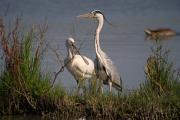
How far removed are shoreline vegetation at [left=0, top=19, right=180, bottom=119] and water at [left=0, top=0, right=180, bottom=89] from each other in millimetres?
521

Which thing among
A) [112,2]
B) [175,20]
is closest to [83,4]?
[112,2]

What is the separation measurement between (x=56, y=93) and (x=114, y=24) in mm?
19903

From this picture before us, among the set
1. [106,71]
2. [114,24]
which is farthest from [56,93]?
[114,24]

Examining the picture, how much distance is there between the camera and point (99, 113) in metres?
8.96

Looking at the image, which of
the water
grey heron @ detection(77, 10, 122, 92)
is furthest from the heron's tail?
the water

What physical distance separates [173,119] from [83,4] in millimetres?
31172

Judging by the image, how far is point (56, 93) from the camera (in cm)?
952

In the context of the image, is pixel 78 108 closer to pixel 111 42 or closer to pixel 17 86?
pixel 17 86

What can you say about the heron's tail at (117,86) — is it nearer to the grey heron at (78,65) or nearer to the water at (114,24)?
the grey heron at (78,65)

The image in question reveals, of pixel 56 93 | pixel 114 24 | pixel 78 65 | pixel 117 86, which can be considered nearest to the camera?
pixel 56 93

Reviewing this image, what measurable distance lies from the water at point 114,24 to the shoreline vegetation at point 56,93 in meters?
0.52

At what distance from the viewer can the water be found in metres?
14.6

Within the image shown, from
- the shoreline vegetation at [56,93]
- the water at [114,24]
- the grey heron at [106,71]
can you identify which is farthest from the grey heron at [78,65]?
the shoreline vegetation at [56,93]

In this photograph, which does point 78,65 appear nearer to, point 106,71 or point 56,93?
point 106,71
